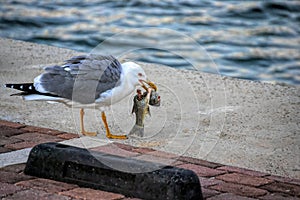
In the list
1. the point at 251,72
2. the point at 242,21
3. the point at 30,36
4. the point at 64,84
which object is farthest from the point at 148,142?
the point at 242,21

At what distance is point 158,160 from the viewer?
145 inches

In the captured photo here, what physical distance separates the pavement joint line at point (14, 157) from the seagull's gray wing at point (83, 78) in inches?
14.0

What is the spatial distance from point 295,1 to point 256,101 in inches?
313

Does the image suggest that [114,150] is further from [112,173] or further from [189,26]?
[189,26]

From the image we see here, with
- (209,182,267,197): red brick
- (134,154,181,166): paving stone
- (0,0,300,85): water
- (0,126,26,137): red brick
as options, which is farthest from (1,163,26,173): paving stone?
(0,0,300,85): water

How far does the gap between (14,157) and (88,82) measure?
567 millimetres

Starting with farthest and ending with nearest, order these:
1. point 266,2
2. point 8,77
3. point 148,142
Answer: point 266,2
point 8,77
point 148,142

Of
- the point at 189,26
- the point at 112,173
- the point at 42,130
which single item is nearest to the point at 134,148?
the point at 42,130

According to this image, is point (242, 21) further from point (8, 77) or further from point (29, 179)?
point (29, 179)

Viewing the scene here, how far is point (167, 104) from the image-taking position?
16.6 feet

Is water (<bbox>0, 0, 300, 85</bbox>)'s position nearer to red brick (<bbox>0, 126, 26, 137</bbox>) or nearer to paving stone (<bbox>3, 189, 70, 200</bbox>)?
red brick (<bbox>0, 126, 26, 137</bbox>)

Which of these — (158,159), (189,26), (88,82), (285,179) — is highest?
(88,82)

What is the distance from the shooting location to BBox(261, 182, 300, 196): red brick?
359 centimetres

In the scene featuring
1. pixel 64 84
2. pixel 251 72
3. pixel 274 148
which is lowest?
pixel 251 72
